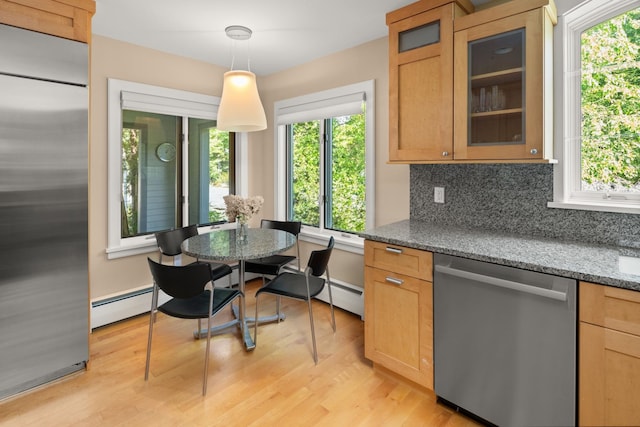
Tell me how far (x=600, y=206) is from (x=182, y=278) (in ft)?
7.65

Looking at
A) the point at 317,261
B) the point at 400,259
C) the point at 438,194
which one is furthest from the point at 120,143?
the point at 438,194

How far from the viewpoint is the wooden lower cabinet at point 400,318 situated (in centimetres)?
195

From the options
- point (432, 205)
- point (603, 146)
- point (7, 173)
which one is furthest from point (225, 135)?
point (603, 146)

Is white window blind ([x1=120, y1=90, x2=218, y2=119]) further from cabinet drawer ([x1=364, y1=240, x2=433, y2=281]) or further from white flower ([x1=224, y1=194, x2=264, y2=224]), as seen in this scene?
cabinet drawer ([x1=364, y1=240, x2=433, y2=281])

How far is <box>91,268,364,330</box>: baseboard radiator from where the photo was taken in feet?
9.48

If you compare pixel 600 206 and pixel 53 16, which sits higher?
pixel 53 16

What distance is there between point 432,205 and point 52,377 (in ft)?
9.03

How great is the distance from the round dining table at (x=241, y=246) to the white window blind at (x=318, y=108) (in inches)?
48.8

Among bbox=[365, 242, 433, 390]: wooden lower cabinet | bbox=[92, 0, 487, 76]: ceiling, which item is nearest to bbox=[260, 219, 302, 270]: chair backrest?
bbox=[365, 242, 433, 390]: wooden lower cabinet

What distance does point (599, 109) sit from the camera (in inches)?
77.9

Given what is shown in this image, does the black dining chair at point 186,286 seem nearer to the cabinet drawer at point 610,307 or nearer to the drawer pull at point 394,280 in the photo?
the drawer pull at point 394,280

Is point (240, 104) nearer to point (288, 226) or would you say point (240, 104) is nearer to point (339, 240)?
point (288, 226)

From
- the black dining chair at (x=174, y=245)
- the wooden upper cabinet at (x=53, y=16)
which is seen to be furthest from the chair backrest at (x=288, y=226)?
the wooden upper cabinet at (x=53, y=16)

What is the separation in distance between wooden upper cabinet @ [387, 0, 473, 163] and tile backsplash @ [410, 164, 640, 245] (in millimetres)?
345
